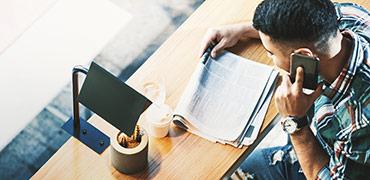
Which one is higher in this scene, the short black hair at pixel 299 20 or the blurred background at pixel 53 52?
the short black hair at pixel 299 20

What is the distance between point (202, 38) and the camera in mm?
1801

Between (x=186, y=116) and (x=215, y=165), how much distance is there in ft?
0.60

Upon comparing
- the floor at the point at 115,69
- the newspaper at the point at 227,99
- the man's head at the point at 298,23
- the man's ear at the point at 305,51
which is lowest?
the floor at the point at 115,69

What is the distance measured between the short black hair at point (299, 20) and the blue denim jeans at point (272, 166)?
541mm

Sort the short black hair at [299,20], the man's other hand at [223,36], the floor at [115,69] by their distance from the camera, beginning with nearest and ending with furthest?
1. the short black hair at [299,20]
2. the man's other hand at [223,36]
3. the floor at [115,69]

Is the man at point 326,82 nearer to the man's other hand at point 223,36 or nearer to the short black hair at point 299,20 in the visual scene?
the short black hair at point 299,20

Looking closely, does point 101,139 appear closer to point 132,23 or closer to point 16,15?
point 132,23

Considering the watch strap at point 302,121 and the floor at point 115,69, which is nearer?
the watch strap at point 302,121

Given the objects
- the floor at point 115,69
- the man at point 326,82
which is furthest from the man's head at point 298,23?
the floor at point 115,69

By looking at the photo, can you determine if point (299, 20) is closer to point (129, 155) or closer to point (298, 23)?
point (298, 23)

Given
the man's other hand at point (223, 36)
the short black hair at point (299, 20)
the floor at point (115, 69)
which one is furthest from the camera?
the floor at point (115, 69)

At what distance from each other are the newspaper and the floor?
830 millimetres

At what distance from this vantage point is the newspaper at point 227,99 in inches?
63.1

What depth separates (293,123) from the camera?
Result: 1.61 meters
